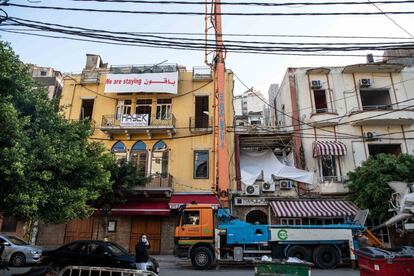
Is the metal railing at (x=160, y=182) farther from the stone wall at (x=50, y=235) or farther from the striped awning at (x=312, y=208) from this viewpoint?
the striped awning at (x=312, y=208)

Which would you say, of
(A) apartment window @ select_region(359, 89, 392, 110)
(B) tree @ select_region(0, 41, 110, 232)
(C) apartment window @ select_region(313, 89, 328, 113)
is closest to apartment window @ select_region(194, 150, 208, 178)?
(C) apartment window @ select_region(313, 89, 328, 113)

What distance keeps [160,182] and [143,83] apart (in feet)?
23.3

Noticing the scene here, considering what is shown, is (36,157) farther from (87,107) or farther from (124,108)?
(87,107)

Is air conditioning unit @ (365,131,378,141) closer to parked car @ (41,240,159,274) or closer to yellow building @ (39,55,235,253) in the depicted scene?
yellow building @ (39,55,235,253)

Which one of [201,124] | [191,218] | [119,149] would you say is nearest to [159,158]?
[119,149]

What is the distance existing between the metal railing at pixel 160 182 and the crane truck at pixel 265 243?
238 inches

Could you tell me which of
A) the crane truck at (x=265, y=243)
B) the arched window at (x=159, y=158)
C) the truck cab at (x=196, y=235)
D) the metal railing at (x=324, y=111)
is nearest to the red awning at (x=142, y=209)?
the arched window at (x=159, y=158)

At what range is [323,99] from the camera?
22578 millimetres

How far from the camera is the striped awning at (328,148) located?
20.0 meters

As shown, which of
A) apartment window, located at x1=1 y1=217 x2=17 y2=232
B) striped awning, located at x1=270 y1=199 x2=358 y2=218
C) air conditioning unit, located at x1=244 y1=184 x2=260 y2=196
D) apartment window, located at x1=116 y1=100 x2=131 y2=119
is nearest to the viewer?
striped awning, located at x1=270 y1=199 x2=358 y2=218

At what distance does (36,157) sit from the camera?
944 centimetres

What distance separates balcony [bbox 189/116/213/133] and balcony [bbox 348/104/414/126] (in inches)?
374

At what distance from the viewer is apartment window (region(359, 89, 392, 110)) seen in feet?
70.5

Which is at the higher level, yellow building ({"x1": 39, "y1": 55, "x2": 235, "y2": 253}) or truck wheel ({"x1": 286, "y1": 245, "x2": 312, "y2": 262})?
yellow building ({"x1": 39, "y1": 55, "x2": 235, "y2": 253})
